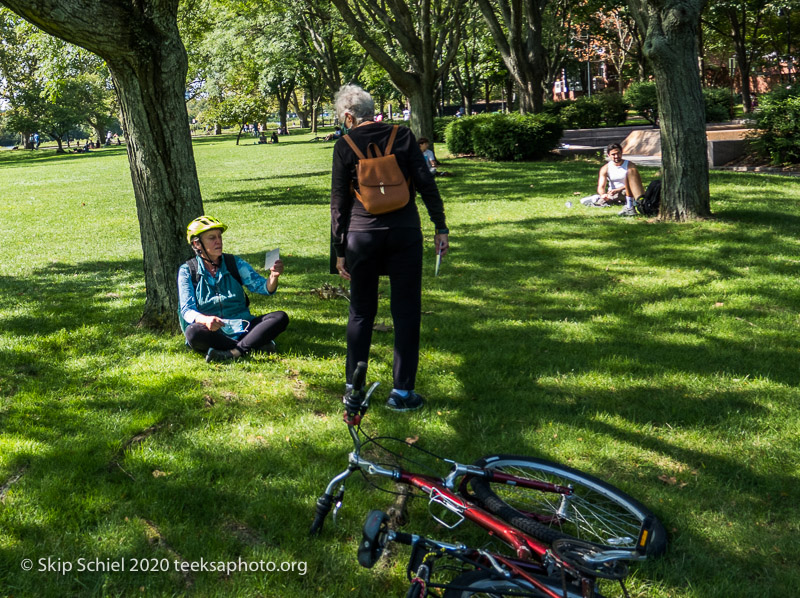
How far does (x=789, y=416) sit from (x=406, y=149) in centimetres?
297

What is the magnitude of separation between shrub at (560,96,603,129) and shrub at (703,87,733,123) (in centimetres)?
510

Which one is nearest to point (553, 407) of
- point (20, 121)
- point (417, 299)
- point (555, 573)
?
point (417, 299)

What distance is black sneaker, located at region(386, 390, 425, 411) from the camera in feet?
16.1

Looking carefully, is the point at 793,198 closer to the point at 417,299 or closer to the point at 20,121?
the point at 417,299

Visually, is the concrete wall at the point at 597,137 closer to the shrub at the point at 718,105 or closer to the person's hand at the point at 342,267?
the shrub at the point at 718,105

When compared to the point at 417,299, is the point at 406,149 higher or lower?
higher

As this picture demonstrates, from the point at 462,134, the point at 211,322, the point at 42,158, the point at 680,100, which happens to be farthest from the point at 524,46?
the point at 42,158

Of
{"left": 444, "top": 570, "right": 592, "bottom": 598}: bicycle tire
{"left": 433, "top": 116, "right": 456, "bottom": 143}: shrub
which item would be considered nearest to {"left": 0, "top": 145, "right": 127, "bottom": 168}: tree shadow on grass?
{"left": 433, "top": 116, "right": 456, "bottom": 143}: shrub

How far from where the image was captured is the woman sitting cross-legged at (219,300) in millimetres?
5793

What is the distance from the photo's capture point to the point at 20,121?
66.7m

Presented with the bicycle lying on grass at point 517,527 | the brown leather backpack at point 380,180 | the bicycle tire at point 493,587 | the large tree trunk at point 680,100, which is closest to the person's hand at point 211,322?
the brown leather backpack at point 380,180

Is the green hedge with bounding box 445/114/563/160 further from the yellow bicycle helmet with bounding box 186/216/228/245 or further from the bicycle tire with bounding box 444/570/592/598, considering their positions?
the bicycle tire with bounding box 444/570/592/598

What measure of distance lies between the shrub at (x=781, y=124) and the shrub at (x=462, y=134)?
980 centimetres

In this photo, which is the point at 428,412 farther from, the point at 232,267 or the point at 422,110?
the point at 422,110
